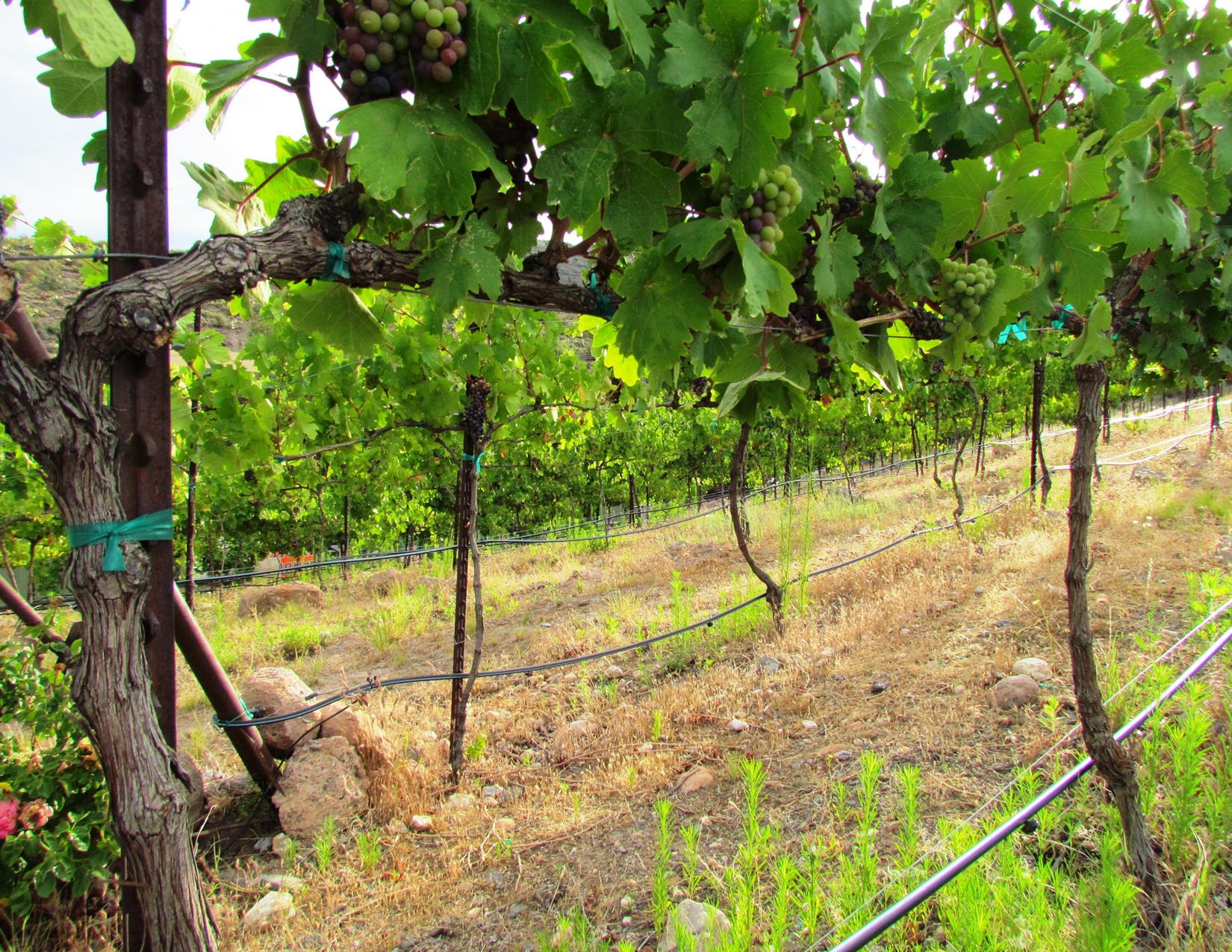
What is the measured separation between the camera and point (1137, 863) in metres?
2.16

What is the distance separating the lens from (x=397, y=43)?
102 centimetres

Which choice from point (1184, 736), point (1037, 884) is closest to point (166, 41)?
point (1037, 884)

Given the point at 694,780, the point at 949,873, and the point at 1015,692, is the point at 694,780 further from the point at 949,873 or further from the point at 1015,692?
the point at 949,873

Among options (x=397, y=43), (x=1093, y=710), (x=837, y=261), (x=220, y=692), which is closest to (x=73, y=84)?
(x=397, y=43)

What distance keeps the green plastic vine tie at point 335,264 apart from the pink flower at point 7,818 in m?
1.80

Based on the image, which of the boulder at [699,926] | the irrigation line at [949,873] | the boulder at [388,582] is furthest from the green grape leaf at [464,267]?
the boulder at [388,582]

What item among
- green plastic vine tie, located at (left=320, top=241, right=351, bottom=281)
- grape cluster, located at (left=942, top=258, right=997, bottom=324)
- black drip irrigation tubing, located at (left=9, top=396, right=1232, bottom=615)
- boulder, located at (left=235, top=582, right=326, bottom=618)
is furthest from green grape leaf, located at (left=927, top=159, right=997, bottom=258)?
boulder, located at (left=235, top=582, right=326, bottom=618)

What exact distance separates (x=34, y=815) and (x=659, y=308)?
2.19 meters

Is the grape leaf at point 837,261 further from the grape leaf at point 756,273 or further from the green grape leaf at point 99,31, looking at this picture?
the green grape leaf at point 99,31

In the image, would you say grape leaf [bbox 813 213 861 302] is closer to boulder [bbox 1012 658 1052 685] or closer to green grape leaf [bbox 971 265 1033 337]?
Result: green grape leaf [bbox 971 265 1033 337]

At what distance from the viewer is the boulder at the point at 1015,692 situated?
145 inches

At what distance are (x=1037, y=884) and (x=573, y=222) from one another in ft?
6.99

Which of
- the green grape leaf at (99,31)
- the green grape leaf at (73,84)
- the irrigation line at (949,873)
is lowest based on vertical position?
the irrigation line at (949,873)

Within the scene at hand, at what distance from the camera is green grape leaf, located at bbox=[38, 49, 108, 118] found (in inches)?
52.3
